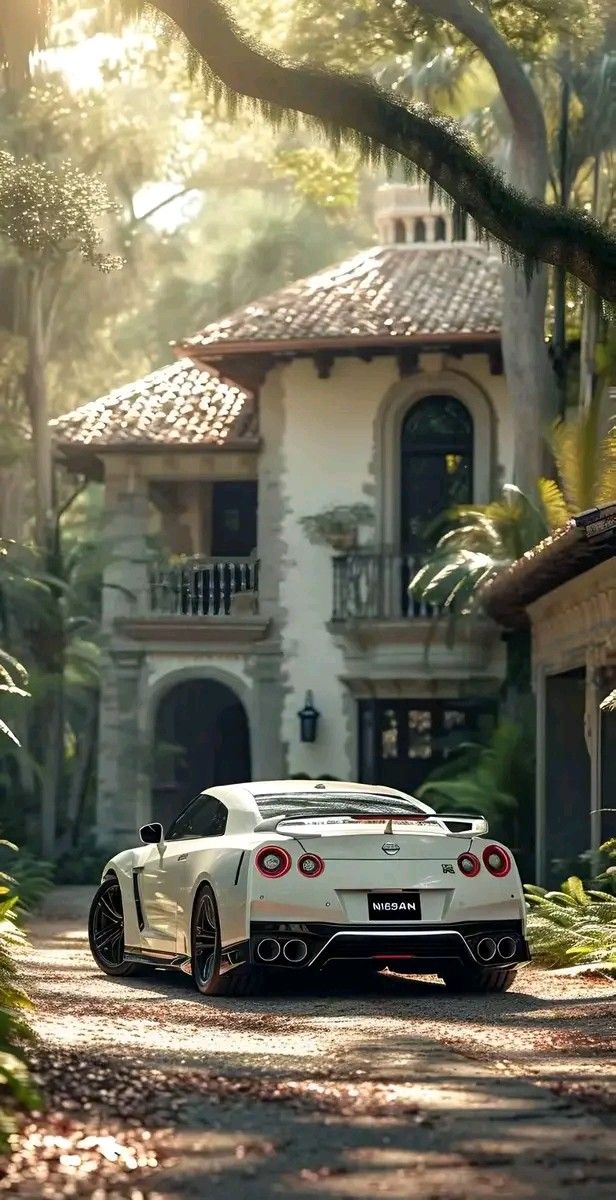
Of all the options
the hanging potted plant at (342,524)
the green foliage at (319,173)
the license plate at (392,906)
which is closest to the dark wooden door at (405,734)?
the hanging potted plant at (342,524)

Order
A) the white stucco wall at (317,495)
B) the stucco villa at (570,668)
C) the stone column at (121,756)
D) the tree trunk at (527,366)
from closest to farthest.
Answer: the stucco villa at (570,668)
the tree trunk at (527,366)
the white stucco wall at (317,495)
the stone column at (121,756)

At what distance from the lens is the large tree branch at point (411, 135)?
40.7ft

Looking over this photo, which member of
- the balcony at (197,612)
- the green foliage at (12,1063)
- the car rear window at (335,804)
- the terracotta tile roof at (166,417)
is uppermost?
the terracotta tile roof at (166,417)

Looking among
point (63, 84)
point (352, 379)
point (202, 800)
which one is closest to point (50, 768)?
point (352, 379)

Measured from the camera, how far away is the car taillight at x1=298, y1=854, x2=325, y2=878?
11516 millimetres

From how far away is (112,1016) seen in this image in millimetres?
10391

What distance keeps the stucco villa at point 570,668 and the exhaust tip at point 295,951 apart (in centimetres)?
416

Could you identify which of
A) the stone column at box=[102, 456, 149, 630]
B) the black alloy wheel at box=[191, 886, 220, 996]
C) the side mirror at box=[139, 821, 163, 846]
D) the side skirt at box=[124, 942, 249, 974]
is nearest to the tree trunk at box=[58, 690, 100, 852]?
A: the stone column at box=[102, 456, 149, 630]

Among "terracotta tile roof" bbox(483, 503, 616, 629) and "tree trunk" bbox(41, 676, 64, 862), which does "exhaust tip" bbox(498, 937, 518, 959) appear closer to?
"terracotta tile roof" bbox(483, 503, 616, 629)

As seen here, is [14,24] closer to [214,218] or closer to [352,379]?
[352,379]

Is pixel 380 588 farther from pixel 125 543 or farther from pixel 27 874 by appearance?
pixel 27 874

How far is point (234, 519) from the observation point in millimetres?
34219

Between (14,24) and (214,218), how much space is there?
162 feet

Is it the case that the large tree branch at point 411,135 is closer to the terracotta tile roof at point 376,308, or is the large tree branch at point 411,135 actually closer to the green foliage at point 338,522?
the terracotta tile roof at point 376,308
